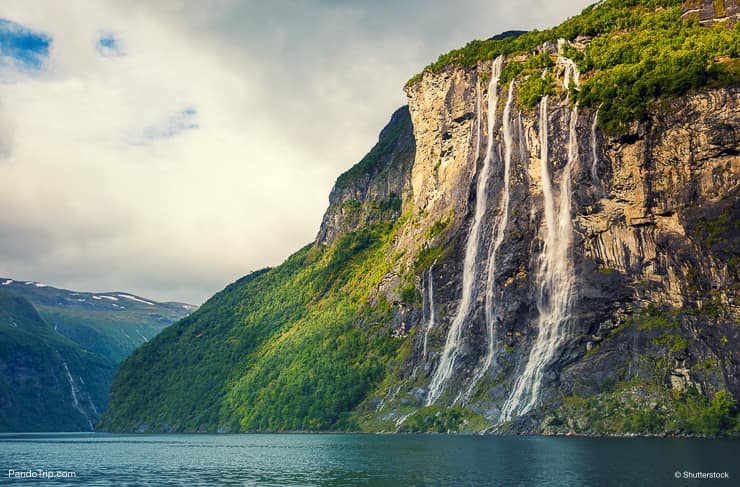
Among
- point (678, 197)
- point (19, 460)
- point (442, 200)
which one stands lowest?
point (19, 460)

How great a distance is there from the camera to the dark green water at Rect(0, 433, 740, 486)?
55625 mm

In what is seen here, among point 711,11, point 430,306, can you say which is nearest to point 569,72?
point 711,11

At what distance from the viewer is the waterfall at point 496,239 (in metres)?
124

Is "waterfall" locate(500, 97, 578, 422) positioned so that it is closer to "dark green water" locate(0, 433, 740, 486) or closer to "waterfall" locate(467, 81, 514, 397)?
"waterfall" locate(467, 81, 514, 397)

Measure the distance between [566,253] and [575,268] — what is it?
136 inches

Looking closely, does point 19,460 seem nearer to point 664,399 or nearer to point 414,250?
point 664,399

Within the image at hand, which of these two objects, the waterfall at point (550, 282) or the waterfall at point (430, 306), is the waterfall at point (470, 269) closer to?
the waterfall at point (430, 306)

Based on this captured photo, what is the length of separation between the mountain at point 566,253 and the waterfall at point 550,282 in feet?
0.88

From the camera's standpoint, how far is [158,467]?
240 ft

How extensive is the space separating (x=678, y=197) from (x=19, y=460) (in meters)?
91.8

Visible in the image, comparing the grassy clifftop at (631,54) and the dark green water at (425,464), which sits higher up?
the grassy clifftop at (631,54)

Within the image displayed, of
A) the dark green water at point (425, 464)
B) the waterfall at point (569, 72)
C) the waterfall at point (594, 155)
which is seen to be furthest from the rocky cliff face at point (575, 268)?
the dark green water at point (425, 464)

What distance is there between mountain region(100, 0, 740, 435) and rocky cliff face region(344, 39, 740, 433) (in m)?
0.27

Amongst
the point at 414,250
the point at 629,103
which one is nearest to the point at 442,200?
the point at 414,250
